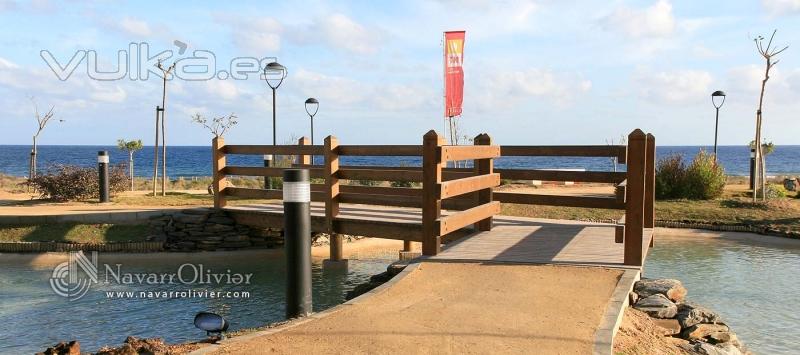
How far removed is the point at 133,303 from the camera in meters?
7.43

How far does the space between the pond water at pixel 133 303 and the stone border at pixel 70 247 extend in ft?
0.66

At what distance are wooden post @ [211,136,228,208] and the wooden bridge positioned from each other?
0.06ft

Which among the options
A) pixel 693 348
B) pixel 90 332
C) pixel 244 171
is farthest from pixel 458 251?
pixel 244 171

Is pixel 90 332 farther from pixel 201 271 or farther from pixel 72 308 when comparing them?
pixel 201 271

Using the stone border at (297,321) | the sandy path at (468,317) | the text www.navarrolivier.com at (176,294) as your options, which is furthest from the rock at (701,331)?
the text www.navarrolivier.com at (176,294)

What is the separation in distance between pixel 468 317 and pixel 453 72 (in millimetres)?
17414

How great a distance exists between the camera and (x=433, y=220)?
6.71m

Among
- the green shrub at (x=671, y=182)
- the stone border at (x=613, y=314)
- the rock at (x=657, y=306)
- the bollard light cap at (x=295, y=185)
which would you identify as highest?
the bollard light cap at (x=295, y=185)

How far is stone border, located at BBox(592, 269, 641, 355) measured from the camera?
12.7 ft

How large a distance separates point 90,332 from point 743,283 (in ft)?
26.6

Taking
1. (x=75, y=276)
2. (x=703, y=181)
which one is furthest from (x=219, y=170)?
(x=703, y=181)

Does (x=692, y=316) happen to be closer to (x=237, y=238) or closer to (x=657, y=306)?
(x=657, y=306)

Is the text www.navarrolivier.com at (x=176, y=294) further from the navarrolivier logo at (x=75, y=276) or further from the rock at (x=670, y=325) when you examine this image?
the rock at (x=670, y=325)

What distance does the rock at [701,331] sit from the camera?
5062 millimetres
